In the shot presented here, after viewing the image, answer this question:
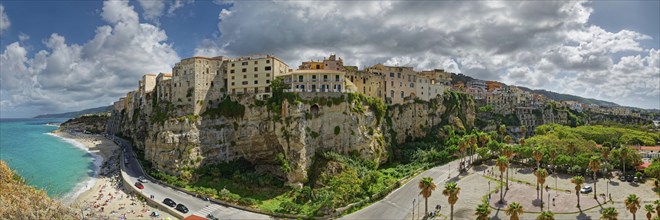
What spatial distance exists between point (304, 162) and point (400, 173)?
56.8 ft

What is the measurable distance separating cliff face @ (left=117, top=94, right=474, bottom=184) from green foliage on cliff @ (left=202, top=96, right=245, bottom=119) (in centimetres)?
49

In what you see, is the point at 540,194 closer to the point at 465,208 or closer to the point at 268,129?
the point at 465,208

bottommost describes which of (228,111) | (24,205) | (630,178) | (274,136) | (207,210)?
(207,210)

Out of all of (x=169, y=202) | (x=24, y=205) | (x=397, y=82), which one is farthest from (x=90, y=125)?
(x=24, y=205)

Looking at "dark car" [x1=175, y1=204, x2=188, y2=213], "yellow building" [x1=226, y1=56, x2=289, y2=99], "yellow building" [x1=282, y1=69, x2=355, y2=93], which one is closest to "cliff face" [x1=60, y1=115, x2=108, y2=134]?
"yellow building" [x1=226, y1=56, x2=289, y2=99]

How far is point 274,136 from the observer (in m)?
62.0

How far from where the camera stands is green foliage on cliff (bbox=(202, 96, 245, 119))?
65062 mm

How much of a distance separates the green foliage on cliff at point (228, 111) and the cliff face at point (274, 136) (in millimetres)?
485

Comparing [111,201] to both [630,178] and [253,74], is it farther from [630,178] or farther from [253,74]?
[630,178]

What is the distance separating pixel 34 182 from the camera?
62.9m

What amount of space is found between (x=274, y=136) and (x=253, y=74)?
12.9 metres

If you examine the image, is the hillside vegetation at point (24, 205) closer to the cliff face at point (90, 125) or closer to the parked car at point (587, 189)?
the parked car at point (587, 189)

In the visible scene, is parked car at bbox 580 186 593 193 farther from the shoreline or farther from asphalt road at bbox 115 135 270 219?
the shoreline

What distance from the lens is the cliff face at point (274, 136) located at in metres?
58.4
